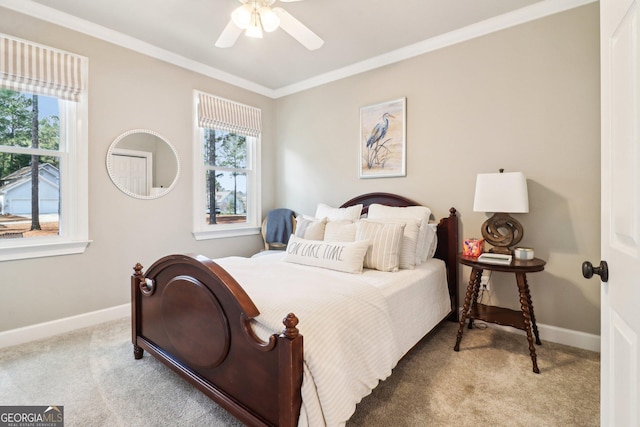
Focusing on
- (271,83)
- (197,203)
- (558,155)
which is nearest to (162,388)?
(197,203)

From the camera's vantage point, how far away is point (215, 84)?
3652 millimetres

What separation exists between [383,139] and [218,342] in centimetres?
258

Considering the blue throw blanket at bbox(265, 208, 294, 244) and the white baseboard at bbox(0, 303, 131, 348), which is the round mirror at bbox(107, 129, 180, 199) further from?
the blue throw blanket at bbox(265, 208, 294, 244)

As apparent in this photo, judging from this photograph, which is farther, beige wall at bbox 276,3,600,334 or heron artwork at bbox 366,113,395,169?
heron artwork at bbox 366,113,395,169

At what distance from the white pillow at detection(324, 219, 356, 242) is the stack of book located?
996mm

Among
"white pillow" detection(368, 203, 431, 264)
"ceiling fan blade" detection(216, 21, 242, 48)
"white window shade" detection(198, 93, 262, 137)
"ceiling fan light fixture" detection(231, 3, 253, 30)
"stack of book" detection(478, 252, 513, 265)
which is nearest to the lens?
"ceiling fan light fixture" detection(231, 3, 253, 30)

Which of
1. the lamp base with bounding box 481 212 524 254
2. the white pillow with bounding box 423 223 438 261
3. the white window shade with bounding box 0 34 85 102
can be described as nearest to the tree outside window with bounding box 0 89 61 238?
the white window shade with bounding box 0 34 85 102

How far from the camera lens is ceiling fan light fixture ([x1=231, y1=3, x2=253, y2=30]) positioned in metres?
1.88

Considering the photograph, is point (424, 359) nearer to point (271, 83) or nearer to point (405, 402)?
point (405, 402)

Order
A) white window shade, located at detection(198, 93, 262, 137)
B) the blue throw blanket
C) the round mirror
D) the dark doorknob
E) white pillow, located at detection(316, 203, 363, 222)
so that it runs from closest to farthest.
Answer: the dark doorknob → the round mirror → white pillow, located at detection(316, 203, 363, 222) → white window shade, located at detection(198, 93, 262, 137) → the blue throw blanket

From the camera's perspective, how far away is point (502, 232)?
8.56ft

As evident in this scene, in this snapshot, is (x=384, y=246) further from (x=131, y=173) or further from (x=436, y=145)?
(x=131, y=173)

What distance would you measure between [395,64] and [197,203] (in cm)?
266

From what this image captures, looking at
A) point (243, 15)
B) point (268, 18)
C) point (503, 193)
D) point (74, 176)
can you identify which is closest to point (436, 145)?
point (503, 193)
